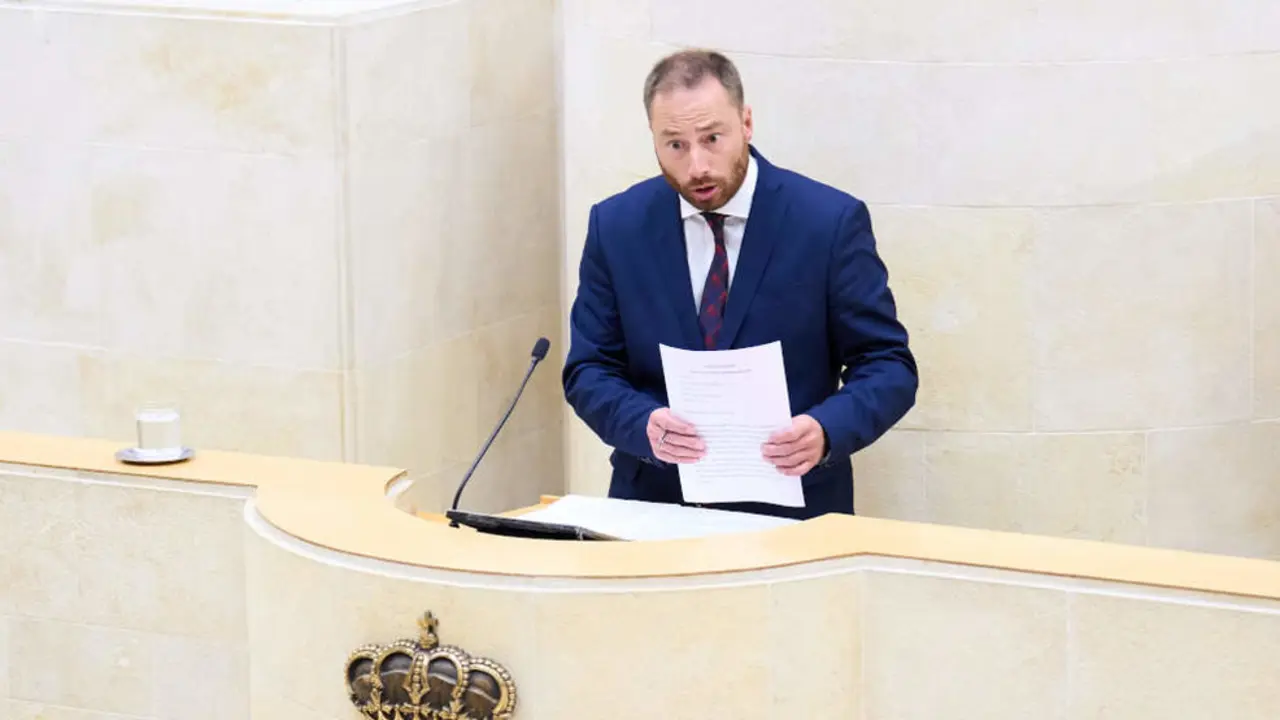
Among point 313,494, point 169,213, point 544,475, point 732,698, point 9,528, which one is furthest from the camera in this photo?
point 544,475

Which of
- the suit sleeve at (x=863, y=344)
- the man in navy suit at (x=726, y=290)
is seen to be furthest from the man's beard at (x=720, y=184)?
the suit sleeve at (x=863, y=344)

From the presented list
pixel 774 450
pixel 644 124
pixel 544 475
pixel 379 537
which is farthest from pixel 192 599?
pixel 544 475

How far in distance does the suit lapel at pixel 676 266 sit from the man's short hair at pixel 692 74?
12.1 inches

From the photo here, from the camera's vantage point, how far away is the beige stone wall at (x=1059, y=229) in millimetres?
6242

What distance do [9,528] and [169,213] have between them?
6.01ft

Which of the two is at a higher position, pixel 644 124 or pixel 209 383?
pixel 644 124

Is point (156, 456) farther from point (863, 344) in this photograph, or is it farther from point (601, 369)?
point (863, 344)

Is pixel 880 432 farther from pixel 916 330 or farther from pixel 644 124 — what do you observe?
pixel 644 124

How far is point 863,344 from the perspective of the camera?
5648mm

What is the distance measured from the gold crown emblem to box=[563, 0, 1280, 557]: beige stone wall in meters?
2.09

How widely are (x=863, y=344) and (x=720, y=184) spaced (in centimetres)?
48

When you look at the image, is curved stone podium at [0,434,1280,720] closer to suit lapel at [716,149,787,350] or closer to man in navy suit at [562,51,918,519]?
man in navy suit at [562,51,918,519]

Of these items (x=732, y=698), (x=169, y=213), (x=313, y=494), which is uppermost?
(x=169, y=213)

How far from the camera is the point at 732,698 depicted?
4723 mm
